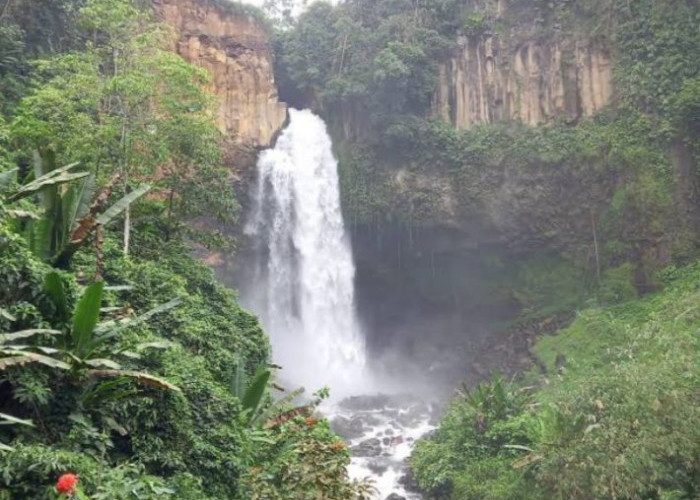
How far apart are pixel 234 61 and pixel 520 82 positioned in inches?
479

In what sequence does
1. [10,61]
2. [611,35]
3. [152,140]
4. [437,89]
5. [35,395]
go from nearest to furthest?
[35,395], [152,140], [10,61], [611,35], [437,89]

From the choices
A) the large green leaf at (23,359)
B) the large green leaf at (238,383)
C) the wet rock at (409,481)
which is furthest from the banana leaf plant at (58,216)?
the wet rock at (409,481)

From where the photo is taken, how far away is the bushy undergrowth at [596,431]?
9.71 m

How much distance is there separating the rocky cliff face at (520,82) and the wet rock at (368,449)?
14.3m

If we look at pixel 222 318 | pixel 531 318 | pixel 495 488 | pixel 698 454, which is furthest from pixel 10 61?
pixel 531 318

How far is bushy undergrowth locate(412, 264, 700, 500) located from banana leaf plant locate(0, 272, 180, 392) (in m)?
7.77

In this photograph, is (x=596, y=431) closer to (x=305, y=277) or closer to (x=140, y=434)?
(x=140, y=434)

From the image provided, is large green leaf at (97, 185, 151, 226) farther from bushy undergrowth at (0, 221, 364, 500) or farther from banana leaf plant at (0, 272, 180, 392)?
banana leaf plant at (0, 272, 180, 392)

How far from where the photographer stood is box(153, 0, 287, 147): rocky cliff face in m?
25.4

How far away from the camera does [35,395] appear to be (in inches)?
198

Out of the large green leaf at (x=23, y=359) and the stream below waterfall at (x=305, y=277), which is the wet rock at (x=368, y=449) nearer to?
the stream below waterfall at (x=305, y=277)

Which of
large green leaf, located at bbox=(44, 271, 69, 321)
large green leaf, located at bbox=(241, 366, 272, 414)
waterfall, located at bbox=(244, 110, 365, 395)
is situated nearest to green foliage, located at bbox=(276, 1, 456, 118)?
waterfall, located at bbox=(244, 110, 365, 395)

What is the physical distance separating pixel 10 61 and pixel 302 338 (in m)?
14.9

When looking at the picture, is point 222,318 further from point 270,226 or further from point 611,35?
point 611,35
